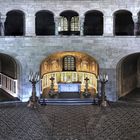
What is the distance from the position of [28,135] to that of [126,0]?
12135 mm

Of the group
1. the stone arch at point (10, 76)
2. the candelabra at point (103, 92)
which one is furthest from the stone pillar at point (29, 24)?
the candelabra at point (103, 92)

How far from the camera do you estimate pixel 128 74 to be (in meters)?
28.0

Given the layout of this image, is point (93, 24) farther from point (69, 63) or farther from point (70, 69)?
point (70, 69)

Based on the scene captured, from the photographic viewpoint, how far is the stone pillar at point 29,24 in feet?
81.4

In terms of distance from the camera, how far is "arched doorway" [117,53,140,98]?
84.9 feet

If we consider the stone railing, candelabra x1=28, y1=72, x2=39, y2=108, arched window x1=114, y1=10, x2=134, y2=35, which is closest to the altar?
the stone railing

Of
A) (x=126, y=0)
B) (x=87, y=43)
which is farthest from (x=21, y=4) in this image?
(x=126, y=0)

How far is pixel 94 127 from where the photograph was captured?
18.6 m

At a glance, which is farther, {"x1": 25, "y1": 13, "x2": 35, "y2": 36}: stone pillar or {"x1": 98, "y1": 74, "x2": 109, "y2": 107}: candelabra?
{"x1": 25, "y1": 13, "x2": 35, "y2": 36}: stone pillar

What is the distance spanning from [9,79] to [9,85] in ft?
1.54

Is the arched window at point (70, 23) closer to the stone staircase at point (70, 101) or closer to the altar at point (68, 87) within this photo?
the altar at point (68, 87)

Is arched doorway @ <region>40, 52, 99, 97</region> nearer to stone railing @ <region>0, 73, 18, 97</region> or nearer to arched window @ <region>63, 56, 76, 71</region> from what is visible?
arched window @ <region>63, 56, 76, 71</region>

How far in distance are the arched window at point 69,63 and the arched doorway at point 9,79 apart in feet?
14.0

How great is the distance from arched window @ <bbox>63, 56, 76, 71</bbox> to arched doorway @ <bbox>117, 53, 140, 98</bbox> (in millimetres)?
4220
